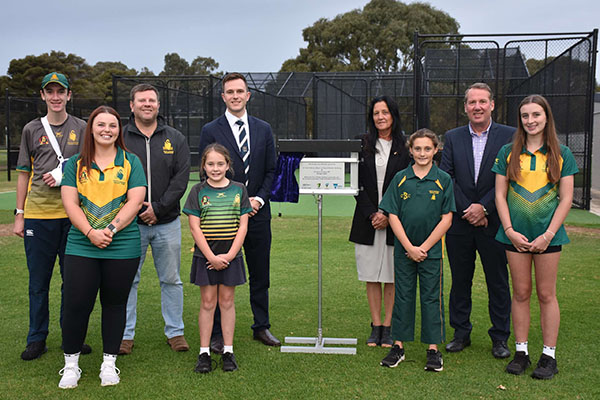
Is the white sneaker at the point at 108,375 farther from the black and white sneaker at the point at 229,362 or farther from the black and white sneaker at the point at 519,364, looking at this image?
the black and white sneaker at the point at 519,364

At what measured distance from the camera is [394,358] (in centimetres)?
422

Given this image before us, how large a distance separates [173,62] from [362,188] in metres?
62.7

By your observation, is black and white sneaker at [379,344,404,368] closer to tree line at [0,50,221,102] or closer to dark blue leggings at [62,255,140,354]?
dark blue leggings at [62,255,140,354]

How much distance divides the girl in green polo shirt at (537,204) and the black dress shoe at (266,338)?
5.64ft

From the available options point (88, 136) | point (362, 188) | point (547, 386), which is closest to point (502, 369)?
point (547, 386)

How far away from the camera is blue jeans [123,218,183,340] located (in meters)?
4.52

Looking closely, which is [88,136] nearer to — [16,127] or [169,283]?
[169,283]

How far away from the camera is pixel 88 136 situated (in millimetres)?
3809

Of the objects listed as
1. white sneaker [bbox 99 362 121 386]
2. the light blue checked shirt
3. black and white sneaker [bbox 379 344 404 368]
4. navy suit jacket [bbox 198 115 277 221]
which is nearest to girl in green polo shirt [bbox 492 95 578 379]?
the light blue checked shirt

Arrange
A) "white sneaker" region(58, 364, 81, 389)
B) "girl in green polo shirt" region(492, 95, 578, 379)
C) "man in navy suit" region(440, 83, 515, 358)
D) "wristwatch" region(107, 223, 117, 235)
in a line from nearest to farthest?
"wristwatch" region(107, 223, 117, 235)
"white sneaker" region(58, 364, 81, 389)
"girl in green polo shirt" region(492, 95, 578, 379)
"man in navy suit" region(440, 83, 515, 358)

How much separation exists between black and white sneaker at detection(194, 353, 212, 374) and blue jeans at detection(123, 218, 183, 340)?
55 cm

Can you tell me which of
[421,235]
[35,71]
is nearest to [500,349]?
[421,235]

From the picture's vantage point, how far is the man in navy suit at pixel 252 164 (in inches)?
179

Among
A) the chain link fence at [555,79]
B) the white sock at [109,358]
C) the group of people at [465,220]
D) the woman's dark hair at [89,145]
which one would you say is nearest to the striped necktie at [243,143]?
the group of people at [465,220]
